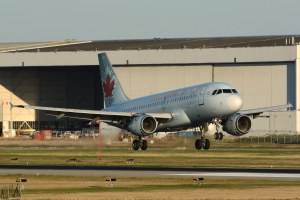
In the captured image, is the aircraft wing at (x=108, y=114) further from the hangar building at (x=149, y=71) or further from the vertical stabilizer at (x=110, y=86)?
the hangar building at (x=149, y=71)

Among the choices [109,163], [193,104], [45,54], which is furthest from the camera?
[45,54]

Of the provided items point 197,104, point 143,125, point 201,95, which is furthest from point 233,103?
point 143,125

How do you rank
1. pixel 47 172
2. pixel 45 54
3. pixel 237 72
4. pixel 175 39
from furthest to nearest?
1. pixel 175 39
2. pixel 45 54
3. pixel 237 72
4. pixel 47 172

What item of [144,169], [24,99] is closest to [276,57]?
[24,99]

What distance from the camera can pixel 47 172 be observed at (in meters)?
59.4

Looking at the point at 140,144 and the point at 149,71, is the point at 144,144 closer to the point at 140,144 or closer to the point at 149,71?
the point at 140,144

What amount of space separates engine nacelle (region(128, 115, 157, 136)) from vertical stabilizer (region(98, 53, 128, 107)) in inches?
535

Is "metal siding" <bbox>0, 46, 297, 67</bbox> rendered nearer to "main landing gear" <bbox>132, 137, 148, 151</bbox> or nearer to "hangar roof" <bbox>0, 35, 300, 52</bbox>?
"hangar roof" <bbox>0, 35, 300, 52</bbox>

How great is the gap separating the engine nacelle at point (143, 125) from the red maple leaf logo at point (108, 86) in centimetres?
1502

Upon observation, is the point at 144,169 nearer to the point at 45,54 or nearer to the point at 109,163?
the point at 109,163

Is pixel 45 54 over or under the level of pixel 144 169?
over

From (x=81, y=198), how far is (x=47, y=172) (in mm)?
17894

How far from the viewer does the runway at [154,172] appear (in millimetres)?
55906

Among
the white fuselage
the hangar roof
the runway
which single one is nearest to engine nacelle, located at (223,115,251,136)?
the white fuselage
